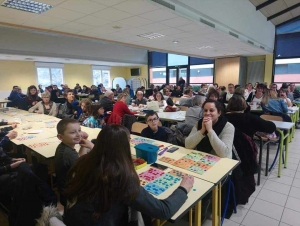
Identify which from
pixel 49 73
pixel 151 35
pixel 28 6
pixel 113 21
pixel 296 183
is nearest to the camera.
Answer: pixel 296 183

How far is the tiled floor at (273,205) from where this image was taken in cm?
217

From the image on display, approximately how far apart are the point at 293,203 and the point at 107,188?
256cm

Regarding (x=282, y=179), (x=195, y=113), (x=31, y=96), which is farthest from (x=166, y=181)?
(x=31, y=96)

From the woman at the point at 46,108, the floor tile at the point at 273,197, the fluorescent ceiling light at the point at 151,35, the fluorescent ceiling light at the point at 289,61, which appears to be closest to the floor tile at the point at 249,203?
the floor tile at the point at 273,197

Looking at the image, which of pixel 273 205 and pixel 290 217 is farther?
pixel 273 205

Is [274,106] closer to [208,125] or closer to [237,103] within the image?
[237,103]

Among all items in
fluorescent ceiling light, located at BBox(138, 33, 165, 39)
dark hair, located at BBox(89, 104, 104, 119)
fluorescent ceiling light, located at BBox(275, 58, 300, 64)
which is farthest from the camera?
fluorescent ceiling light, located at BBox(275, 58, 300, 64)

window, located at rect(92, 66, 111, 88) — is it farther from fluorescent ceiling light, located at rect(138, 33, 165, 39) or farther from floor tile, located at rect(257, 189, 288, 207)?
floor tile, located at rect(257, 189, 288, 207)

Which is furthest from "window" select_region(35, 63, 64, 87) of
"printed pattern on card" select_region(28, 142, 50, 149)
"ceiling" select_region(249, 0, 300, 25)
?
"printed pattern on card" select_region(28, 142, 50, 149)

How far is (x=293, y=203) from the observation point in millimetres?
2469

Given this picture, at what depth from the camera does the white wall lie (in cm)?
448

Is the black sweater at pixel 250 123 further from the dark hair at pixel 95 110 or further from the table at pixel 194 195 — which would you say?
the dark hair at pixel 95 110

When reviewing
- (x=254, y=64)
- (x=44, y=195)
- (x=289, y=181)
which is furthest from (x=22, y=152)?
(x=254, y=64)

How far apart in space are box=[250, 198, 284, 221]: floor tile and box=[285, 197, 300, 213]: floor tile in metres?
0.11
